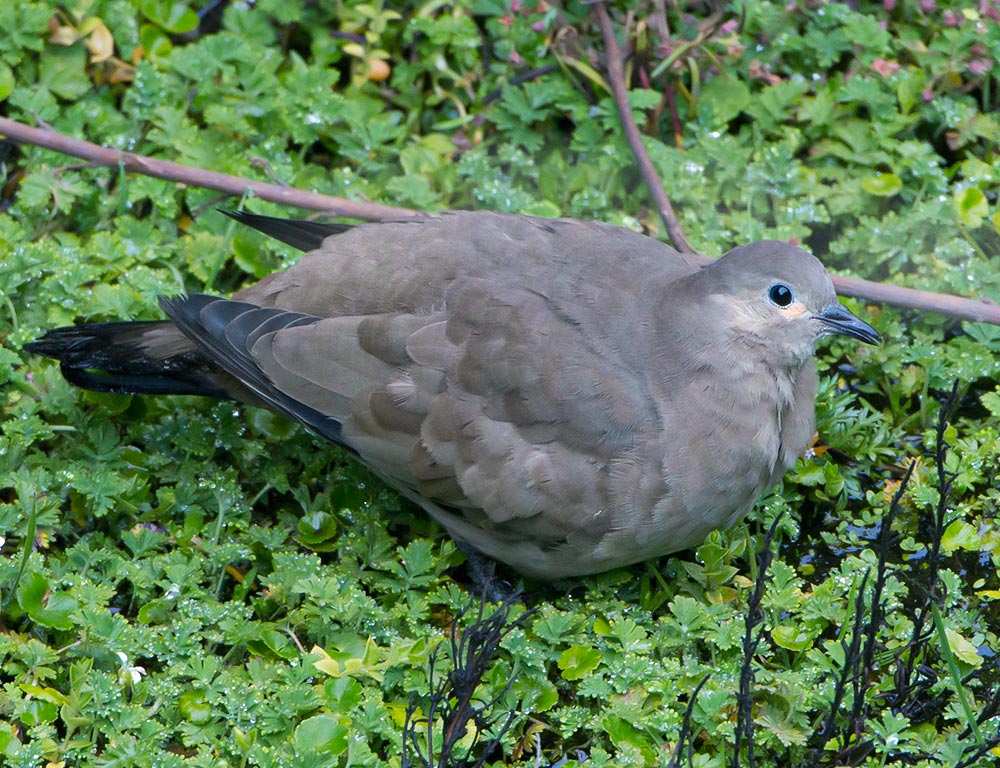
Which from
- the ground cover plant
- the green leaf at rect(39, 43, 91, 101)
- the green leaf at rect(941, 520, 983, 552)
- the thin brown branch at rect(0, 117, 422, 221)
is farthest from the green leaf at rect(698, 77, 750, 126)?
the green leaf at rect(39, 43, 91, 101)

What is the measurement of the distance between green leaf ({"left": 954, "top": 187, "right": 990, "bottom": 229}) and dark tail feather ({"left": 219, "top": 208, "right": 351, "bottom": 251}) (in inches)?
87.8

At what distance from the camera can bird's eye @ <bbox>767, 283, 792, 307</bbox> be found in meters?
3.53

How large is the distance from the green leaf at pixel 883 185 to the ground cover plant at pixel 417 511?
13mm

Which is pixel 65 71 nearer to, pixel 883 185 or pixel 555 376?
pixel 555 376

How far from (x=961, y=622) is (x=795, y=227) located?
5.47ft

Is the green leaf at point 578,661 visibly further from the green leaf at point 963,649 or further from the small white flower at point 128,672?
the small white flower at point 128,672

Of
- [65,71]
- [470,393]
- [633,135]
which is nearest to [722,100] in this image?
[633,135]

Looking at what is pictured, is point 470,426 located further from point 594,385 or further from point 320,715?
point 320,715

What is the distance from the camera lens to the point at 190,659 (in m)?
3.43

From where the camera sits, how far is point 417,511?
4066 mm

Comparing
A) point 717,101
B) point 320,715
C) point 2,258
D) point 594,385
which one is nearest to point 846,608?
point 594,385

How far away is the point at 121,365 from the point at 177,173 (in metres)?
1.02

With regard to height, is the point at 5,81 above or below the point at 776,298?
below

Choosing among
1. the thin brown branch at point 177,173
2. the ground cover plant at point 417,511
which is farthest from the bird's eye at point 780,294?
the thin brown branch at point 177,173
